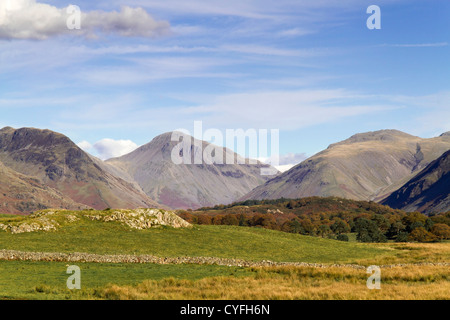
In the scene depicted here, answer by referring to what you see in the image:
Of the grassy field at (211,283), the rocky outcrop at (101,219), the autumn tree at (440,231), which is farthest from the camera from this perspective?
the autumn tree at (440,231)

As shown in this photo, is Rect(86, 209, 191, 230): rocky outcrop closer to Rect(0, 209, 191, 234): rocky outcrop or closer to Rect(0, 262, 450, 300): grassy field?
Rect(0, 209, 191, 234): rocky outcrop

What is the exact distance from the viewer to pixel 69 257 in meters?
67.2

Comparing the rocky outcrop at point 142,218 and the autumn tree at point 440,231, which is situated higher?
the rocky outcrop at point 142,218

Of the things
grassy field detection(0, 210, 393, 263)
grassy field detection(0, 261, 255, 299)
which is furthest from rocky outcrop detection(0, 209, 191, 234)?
grassy field detection(0, 261, 255, 299)

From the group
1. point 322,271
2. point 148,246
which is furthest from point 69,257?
point 322,271

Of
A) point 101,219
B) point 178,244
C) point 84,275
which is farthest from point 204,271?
point 101,219

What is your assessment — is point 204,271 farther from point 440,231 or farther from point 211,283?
point 440,231

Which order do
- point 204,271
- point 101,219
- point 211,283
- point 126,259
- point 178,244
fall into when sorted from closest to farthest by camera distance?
point 211,283 < point 204,271 < point 126,259 < point 178,244 < point 101,219

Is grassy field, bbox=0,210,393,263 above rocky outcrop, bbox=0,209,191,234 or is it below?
below

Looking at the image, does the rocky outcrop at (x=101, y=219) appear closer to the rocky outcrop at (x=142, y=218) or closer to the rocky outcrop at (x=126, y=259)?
the rocky outcrop at (x=142, y=218)

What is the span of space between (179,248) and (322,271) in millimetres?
30949

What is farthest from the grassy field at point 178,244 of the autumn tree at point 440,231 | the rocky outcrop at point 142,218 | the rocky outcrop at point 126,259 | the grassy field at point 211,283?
the autumn tree at point 440,231
